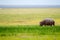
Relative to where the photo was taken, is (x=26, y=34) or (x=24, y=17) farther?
(x=24, y=17)

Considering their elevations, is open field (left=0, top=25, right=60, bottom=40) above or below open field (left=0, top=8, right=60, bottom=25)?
below

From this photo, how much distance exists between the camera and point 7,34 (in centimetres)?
889

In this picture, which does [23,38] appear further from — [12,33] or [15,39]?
[12,33]

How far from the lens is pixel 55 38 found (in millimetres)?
7969

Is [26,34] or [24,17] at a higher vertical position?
[24,17]

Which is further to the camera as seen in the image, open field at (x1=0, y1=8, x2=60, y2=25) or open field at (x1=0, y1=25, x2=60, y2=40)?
open field at (x1=0, y1=8, x2=60, y2=25)

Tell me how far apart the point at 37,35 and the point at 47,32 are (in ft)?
2.65

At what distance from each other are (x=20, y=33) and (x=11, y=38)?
1090 mm

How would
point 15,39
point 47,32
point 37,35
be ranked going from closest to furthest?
point 15,39 < point 37,35 < point 47,32

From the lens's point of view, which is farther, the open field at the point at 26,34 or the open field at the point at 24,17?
the open field at the point at 24,17

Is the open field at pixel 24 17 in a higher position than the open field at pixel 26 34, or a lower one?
higher

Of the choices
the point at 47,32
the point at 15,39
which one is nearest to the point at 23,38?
the point at 15,39

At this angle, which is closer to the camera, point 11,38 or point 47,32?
point 11,38

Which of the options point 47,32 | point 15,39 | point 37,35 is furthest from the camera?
point 47,32
